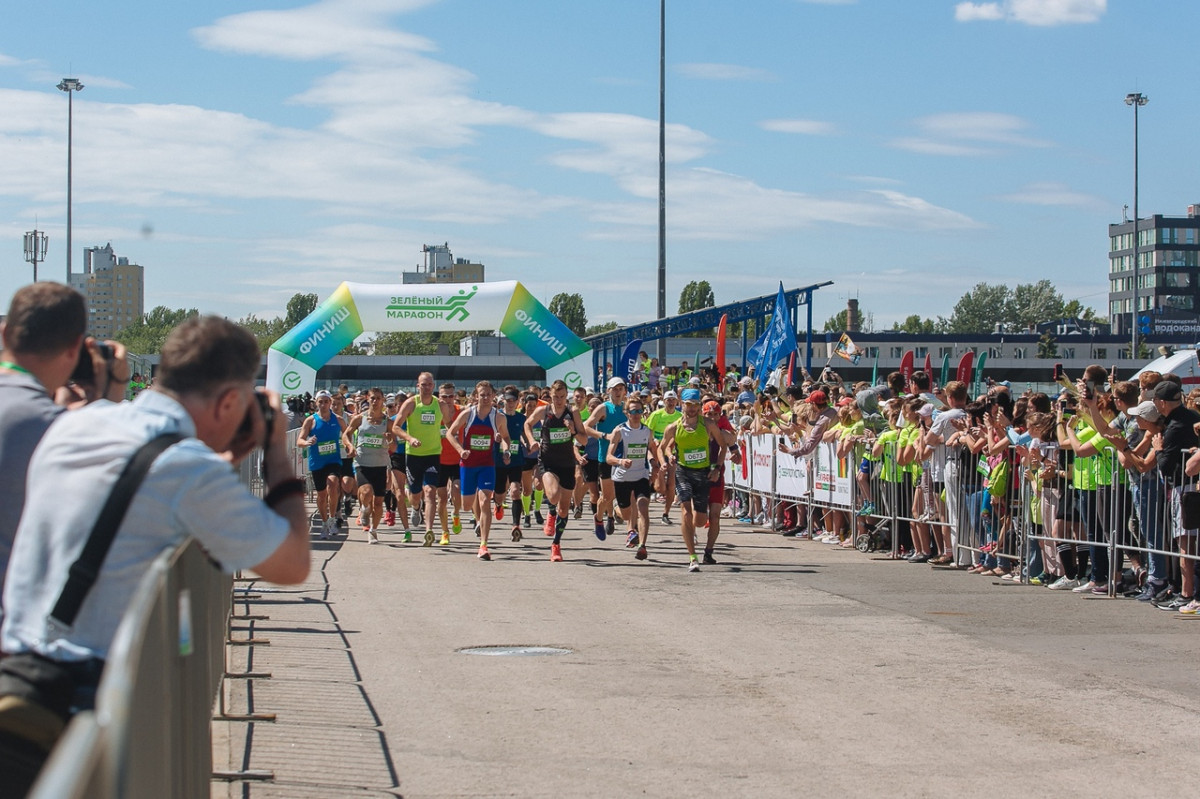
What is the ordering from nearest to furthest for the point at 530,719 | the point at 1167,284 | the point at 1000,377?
the point at 530,719 → the point at 1000,377 → the point at 1167,284

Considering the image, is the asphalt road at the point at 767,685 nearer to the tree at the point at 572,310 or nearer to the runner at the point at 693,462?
the runner at the point at 693,462

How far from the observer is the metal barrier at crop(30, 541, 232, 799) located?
80.4 inches

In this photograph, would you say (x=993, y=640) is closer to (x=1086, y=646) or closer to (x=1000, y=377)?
(x=1086, y=646)

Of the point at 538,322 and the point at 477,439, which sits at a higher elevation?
the point at 538,322

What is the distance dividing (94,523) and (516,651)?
22.2ft

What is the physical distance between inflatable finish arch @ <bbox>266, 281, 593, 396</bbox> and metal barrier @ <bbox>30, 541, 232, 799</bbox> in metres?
23.5

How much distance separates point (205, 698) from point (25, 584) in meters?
2.12

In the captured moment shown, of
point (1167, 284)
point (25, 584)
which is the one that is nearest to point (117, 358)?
point (25, 584)

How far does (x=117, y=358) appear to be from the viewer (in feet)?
15.9

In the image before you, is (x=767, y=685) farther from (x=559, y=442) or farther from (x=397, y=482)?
(x=397, y=482)

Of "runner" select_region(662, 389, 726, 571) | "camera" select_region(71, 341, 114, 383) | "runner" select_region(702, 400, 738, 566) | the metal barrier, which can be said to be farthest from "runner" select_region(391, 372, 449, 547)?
"camera" select_region(71, 341, 114, 383)

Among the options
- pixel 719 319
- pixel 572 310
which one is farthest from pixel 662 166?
pixel 572 310

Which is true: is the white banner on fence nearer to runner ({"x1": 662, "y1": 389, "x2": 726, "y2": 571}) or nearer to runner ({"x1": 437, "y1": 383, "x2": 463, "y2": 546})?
runner ({"x1": 662, "y1": 389, "x2": 726, "y2": 571})

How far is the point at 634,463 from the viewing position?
1714 centimetres
